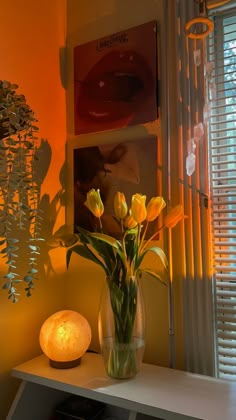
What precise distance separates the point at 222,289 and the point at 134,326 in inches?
11.7

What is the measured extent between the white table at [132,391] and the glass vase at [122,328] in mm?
39

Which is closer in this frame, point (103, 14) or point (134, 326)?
point (134, 326)

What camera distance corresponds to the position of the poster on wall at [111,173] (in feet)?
4.10

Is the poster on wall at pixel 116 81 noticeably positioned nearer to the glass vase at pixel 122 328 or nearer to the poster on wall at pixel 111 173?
the poster on wall at pixel 111 173

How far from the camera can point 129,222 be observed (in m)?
1.09

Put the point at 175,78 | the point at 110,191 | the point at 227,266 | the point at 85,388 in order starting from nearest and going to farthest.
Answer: the point at 85,388, the point at 227,266, the point at 175,78, the point at 110,191

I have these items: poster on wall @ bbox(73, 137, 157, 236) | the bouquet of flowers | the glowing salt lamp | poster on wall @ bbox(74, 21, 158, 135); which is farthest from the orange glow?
poster on wall @ bbox(74, 21, 158, 135)

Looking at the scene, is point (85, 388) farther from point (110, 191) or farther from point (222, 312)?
point (110, 191)

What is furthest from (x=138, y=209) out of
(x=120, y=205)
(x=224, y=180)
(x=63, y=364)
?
(x=63, y=364)

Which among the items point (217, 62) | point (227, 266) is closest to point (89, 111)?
point (217, 62)

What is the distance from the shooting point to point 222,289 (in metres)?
1.13

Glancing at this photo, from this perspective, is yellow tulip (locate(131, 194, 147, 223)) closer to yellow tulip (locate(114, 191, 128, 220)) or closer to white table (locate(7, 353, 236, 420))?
yellow tulip (locate(114, 191, 128, 220))

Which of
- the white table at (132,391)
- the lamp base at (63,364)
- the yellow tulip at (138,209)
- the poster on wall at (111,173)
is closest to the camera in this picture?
the white table at (132,391)

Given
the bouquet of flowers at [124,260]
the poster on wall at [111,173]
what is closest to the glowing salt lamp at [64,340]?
the bouquet of flowers at [124,260]
